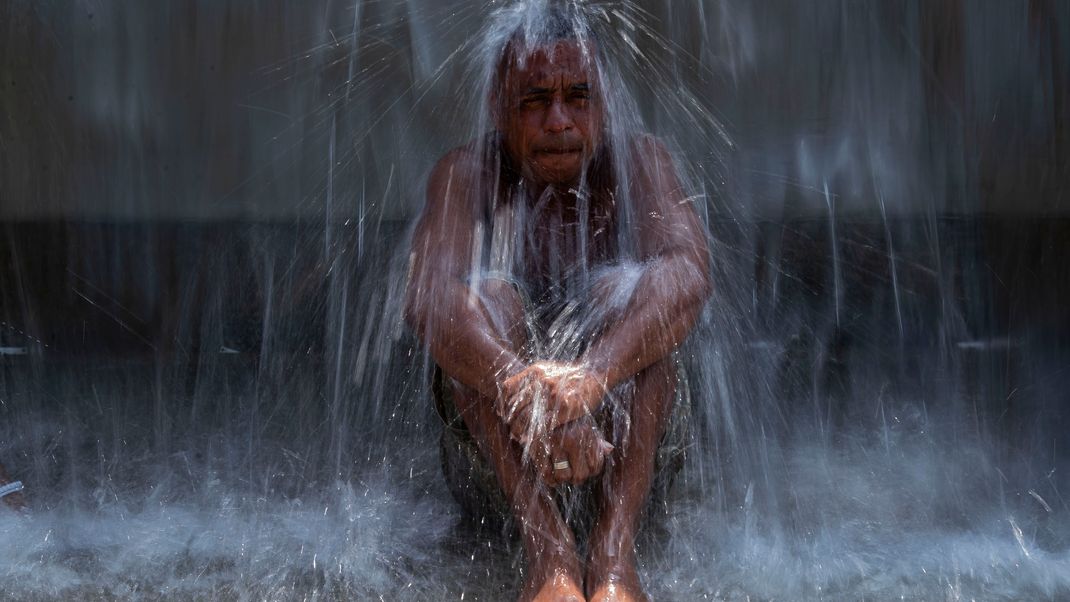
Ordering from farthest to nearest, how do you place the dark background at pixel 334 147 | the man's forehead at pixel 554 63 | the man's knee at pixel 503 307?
the dark background at pixel 334 147 → the man's forehead at pixel 554 63 → the man's knee at pixel 503 307

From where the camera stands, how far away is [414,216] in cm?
485

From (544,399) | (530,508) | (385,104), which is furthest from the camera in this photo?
(385,104)

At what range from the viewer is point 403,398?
4.56m

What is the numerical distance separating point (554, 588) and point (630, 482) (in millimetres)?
316

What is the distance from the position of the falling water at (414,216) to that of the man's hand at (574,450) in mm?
1376

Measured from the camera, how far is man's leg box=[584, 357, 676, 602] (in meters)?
2.88

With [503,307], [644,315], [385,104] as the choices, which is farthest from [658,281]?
[385,104]

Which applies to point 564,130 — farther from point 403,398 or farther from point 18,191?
point 18,191

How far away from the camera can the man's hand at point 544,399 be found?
2.75 meters

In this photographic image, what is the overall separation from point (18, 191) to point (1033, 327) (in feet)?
12.6

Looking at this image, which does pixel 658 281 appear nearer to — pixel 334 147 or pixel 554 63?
pixel 554 63

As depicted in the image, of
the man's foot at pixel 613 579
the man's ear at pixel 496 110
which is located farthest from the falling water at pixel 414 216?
the man's foot at pixel 613 579

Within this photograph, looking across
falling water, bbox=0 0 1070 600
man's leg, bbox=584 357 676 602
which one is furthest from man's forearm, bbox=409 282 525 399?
falling water, bbox=0 0 1070 600

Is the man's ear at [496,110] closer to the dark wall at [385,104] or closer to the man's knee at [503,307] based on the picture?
the man's knee at [503,307]
